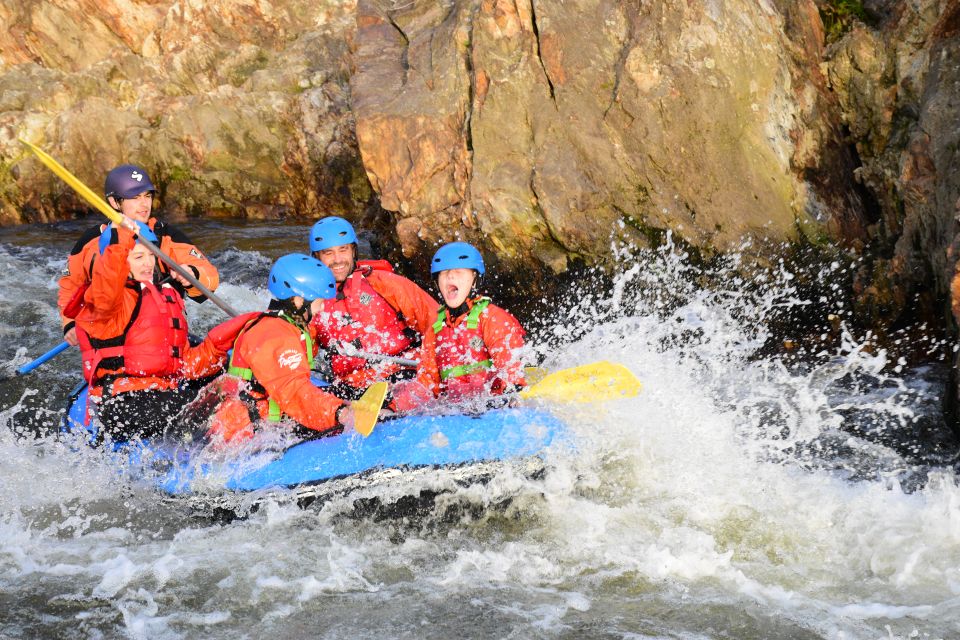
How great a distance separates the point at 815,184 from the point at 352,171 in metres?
6.77

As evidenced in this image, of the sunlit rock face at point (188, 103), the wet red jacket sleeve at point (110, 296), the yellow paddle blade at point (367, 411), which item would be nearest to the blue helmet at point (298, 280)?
the yellow paddle blade at point (367, 411)

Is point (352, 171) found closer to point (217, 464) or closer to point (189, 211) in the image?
point (189, 211)

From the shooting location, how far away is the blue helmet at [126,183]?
5.84 m

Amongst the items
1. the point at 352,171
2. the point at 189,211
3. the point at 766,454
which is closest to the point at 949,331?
the point at 766,454

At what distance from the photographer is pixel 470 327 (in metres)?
5.54

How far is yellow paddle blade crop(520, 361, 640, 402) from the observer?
5.29m

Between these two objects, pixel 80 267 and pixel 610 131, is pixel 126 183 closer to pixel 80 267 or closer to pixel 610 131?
pixel 80 267

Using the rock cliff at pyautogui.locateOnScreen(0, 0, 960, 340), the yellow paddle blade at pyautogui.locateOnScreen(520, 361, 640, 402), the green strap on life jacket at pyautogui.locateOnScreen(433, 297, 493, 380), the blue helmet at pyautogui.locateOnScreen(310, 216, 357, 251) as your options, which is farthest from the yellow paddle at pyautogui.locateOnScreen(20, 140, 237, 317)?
the rock cliff at pyautogui.locateOnScreen(0, 0, 960, 340)

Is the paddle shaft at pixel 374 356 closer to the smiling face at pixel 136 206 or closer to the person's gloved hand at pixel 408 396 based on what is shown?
the person's gloved hand at pixel 408 396

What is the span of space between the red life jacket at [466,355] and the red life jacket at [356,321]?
0.80m

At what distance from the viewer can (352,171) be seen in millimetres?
12414

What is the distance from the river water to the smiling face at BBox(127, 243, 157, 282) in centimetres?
118

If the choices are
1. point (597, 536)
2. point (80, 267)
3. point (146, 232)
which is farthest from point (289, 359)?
point (597, 536)

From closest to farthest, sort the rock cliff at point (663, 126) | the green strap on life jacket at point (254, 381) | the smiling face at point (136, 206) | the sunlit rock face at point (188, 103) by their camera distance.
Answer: the green strap on life jacket at point (254, 381)
the smiling face at point (136, 206)
the rock cliff at point (663, 126)
the sunlit rock face at point (188, 103)
